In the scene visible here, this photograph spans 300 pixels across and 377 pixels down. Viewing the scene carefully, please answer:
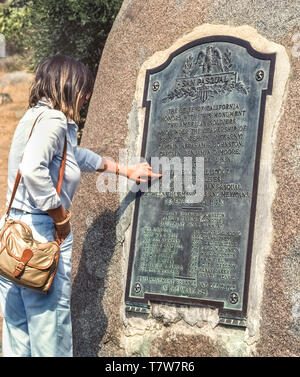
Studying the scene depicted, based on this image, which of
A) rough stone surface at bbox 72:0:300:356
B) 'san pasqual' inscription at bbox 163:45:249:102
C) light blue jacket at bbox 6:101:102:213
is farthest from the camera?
'san pasqual' inscription at bbox 163:45:249:102

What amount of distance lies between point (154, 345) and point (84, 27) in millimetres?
6711

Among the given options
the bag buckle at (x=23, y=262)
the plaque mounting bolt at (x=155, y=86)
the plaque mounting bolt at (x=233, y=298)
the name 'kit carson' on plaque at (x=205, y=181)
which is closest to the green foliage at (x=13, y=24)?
the plaque mounting bolt at (x=155, y=86)

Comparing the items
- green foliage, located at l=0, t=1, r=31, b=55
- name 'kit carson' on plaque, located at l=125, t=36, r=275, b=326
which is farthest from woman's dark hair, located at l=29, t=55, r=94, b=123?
green foliage, located at l=0, t=1, r=31, b=55

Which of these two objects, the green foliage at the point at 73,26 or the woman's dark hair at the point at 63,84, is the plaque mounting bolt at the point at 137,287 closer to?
the woman's dark hair at the point at 63,84

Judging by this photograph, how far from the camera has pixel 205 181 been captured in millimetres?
3936

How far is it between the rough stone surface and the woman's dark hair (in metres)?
1.11

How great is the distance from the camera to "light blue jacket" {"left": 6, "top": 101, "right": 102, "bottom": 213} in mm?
3076

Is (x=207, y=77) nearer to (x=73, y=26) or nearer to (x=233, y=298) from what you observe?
(x=233, y=298)

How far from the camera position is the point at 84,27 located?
9625mm

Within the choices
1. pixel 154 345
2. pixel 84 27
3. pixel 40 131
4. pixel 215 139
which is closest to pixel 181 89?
pixel 215 139

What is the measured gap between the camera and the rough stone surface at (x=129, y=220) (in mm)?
3535

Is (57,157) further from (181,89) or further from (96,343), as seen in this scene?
(96,343)

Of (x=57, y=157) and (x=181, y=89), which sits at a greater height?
(x=181, y=89)

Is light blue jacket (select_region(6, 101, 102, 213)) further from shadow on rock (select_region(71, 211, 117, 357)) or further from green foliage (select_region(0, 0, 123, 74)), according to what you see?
green foliage (select_region(0, 0, 123, 74))
